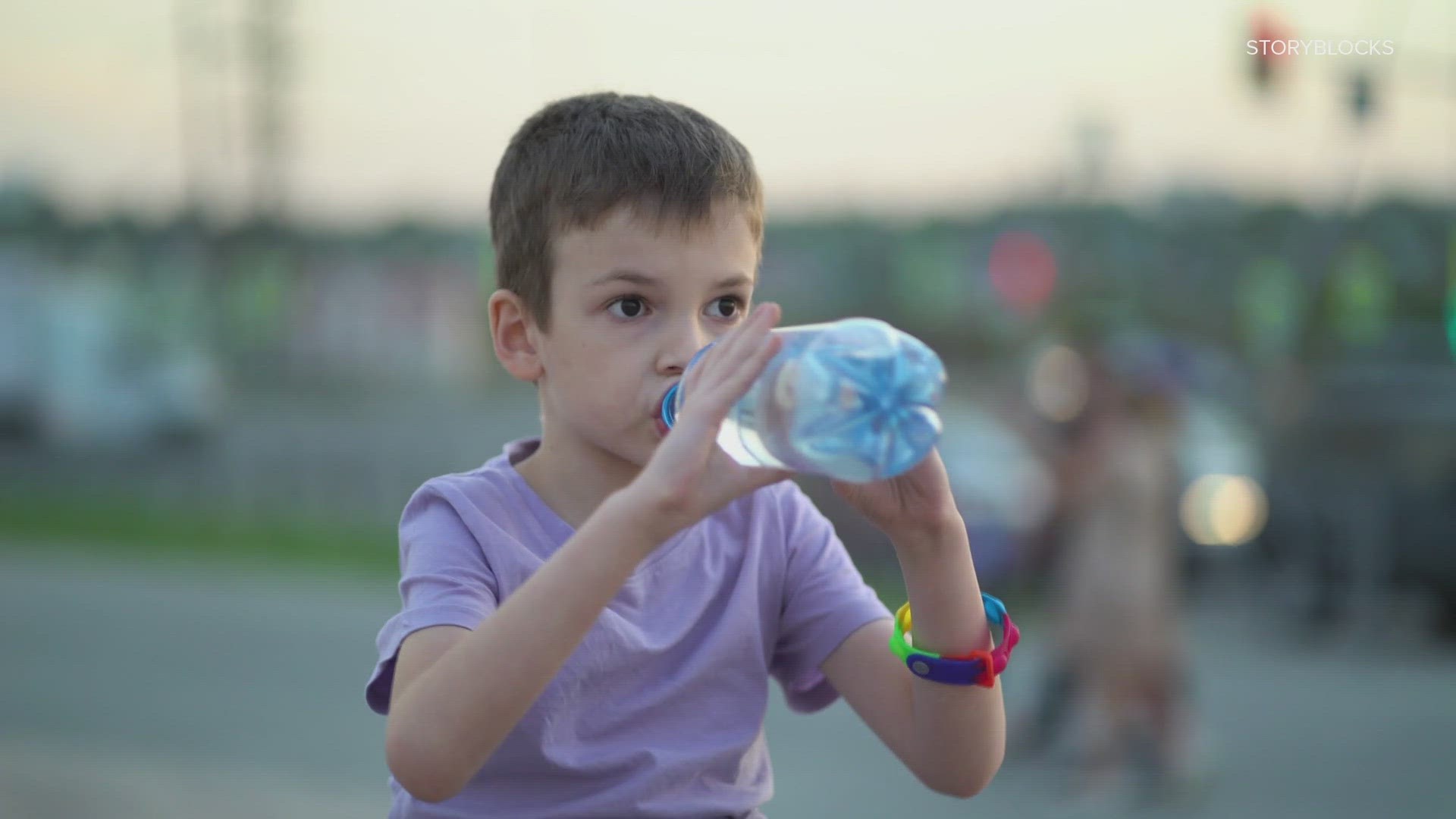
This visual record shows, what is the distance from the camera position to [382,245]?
2675cm

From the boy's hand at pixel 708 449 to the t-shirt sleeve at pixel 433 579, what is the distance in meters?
0.30

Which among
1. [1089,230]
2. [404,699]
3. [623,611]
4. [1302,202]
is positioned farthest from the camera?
[1089,230]

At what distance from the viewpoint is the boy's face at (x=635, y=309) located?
2.05m

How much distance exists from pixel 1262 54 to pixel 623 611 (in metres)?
9.22

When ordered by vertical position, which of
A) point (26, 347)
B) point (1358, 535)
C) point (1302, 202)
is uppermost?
→ point (1302, 202)

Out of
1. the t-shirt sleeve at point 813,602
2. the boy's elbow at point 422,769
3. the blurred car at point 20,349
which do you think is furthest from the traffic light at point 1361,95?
the blurred car at point 20,349

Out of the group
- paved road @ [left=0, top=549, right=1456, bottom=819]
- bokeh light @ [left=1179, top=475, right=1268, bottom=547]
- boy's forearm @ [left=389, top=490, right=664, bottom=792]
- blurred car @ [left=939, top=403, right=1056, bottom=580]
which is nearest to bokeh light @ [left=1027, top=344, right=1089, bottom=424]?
blurred car @ [left=939, top=403, right=1056, bottom=580]

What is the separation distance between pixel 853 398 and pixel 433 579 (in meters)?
0.59

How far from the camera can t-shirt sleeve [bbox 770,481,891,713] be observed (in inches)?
89.0

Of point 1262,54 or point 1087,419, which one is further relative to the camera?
point 1262,54

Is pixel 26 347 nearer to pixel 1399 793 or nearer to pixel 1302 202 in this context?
pixel 1302 202

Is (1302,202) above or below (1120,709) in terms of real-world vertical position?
above

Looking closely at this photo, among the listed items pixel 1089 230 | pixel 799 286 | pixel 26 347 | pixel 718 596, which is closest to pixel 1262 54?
pixel 718 596

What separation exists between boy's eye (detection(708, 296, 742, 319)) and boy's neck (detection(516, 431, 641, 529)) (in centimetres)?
25
